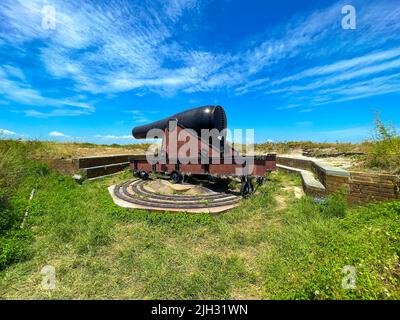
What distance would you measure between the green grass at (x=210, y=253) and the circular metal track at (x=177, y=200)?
1.79 feet

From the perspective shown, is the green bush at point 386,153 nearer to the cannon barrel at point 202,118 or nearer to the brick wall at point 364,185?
the brick wall at point 364,185

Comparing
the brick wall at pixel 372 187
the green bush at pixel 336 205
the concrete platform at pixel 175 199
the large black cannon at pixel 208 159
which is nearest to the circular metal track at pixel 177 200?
the concrete platform at pixel 175 199

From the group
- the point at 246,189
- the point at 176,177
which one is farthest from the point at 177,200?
the point at 246,189

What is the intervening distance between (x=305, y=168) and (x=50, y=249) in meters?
11.0

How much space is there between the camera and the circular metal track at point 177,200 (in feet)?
20.5

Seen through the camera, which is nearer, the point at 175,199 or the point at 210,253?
the point at 210,253

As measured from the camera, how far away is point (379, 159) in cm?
605

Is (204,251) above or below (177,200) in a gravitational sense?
below

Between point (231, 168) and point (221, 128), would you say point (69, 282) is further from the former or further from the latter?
point (221, 128)

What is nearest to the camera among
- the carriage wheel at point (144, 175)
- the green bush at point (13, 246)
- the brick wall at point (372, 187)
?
the green bush at point (13, 246)

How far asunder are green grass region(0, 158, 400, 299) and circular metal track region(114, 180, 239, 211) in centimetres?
55

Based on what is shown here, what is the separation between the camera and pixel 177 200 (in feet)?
22.6

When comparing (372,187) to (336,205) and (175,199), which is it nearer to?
(336,205)

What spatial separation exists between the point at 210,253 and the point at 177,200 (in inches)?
124
